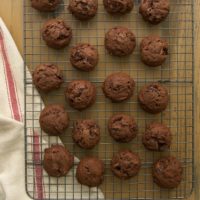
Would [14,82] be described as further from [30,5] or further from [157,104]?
[157,104]

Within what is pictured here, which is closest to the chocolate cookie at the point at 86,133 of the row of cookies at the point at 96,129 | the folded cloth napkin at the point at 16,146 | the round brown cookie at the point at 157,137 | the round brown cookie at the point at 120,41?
the row of cookies at the point at 96,129

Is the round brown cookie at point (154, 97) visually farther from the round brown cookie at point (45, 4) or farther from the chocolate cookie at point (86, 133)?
the round brown cookie at point (45, 4)

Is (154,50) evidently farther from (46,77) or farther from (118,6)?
(46,77)

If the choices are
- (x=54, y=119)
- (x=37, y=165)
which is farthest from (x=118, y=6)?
(x=37, y=165)

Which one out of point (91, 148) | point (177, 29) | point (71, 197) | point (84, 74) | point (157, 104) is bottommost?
point (71, 197)

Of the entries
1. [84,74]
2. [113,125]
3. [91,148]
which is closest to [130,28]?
[84,74]

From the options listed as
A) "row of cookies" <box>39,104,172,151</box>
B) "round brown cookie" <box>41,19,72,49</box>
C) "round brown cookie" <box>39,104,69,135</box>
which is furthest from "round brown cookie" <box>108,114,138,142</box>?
"round brown cookie" <box>41,19,72,49</box>

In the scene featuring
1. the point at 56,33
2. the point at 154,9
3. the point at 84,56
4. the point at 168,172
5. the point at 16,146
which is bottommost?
the point at 168,172
